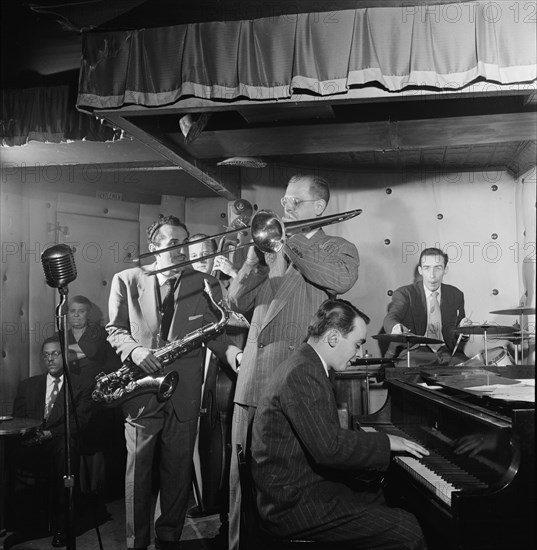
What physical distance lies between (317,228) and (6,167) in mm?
3416

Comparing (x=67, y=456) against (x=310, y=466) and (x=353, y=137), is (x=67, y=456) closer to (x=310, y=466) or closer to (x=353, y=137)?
(x=310, y=466)

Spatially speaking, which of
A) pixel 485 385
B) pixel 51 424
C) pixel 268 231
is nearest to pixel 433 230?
pixel 268 231

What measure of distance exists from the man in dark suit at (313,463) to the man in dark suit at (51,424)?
2.31 m

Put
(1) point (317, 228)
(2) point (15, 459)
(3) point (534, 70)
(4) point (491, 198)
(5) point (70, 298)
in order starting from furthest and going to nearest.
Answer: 1. (4) point (491, 198)
2. (5) point (70, 298)
3. (2) point (15, 459)
4. (1) point (317, 228)
5. (3) point (534, 70)

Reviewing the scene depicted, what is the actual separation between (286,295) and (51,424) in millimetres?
2382

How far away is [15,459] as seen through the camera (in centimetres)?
497

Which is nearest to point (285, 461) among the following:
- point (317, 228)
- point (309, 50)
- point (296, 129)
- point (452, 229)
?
point (317, 228)

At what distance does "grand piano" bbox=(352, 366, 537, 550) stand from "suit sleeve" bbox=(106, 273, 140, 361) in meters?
1.71

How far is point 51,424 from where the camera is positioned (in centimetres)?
488

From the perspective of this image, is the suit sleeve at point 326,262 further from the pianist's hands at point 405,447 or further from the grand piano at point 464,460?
the pianist's hands at point 405,447

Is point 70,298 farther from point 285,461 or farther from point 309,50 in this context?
point 285,461

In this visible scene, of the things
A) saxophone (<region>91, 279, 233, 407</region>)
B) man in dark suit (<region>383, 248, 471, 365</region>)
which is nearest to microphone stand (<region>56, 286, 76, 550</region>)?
saxophone (<region>91, 279, 233, 407</region>)

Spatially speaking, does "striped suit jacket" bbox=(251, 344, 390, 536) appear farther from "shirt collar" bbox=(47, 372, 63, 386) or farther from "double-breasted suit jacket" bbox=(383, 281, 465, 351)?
"double-breasted suit jacket" bbox=(383, 281, 465, 351)

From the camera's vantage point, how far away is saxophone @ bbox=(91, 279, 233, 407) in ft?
14.7
